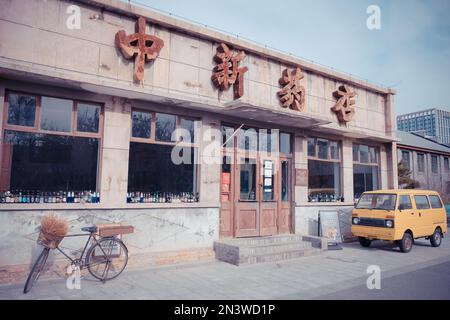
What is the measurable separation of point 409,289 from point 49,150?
26.3ft

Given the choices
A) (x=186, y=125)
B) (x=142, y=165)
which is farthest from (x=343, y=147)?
(x=142, y=165)

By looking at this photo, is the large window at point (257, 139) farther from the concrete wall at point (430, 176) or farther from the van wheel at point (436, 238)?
the concrete wall at point (430, 176)

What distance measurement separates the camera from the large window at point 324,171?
12227 mm

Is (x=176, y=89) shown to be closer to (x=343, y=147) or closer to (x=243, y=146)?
(x=243, y=146)

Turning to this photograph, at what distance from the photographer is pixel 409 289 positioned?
21.1 ft

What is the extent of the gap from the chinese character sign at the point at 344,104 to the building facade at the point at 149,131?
3.14ft

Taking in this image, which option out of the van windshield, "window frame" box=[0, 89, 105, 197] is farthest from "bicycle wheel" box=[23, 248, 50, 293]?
the van windshield

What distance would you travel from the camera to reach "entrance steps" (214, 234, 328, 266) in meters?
8.40

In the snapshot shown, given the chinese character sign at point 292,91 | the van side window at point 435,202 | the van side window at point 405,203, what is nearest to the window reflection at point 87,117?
the chinese character sign at point 292,91

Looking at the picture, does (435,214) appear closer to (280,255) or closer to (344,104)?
(344,104)

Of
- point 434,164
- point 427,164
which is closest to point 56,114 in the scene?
point 427,164

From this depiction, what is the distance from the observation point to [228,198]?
32.4 feet
